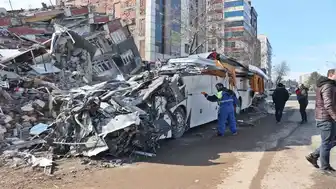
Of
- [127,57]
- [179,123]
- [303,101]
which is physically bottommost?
[179,123]

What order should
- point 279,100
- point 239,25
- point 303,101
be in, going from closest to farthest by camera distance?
point 303,101 → point 279,100 → point 239,25

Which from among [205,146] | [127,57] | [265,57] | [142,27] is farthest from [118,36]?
[265,57]

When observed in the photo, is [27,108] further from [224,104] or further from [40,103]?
[224,104]

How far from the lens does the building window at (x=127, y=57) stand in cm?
2388

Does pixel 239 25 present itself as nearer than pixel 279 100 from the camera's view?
No

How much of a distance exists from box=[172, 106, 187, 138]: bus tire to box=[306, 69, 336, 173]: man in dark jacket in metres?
3.90

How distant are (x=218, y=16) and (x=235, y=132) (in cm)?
2564

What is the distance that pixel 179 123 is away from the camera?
905 cm

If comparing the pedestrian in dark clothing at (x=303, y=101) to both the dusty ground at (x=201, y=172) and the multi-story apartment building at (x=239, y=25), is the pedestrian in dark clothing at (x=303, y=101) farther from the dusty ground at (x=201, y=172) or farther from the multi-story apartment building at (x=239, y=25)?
the multi-story apartment building at (x=239, y=25)

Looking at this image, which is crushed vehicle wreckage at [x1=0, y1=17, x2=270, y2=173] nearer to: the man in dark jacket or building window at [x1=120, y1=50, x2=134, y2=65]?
the man in dark jacket

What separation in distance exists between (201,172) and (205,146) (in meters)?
2.37


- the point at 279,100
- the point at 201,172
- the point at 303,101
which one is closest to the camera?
the point at 201,172

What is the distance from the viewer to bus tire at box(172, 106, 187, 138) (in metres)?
8.80

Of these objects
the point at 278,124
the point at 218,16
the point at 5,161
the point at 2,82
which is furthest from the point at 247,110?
the point at 218,16
